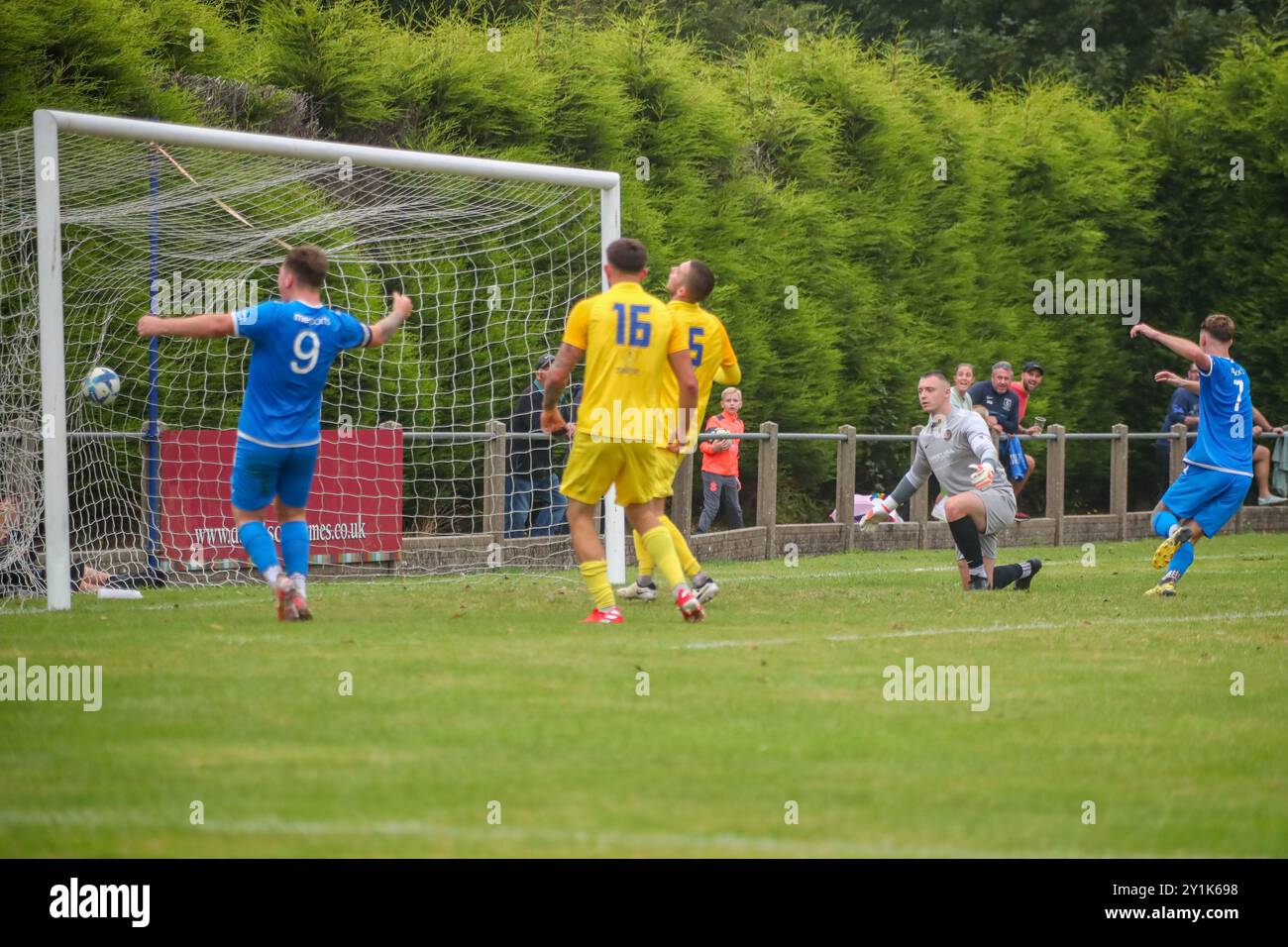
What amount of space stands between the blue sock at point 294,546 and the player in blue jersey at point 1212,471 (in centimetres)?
621

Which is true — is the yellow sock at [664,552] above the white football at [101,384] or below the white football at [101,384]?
below

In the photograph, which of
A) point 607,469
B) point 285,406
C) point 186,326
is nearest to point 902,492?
point 607,469

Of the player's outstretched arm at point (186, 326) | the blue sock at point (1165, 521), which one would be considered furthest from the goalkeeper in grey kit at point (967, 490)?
the player's outstretched arm at point (186, 326)

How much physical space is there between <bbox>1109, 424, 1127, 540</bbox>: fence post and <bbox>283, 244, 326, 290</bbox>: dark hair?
15.2 m

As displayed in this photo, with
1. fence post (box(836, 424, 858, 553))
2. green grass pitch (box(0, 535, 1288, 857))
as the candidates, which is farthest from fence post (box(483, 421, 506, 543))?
fence post (box(836, 424, 858, 553))

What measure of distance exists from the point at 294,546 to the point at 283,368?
100cm

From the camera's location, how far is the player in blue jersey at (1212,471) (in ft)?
42.9

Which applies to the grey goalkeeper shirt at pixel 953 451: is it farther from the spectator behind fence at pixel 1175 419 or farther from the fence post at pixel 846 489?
the spectator behind fence at pixel 1175 419

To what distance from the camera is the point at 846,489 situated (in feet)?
65.3

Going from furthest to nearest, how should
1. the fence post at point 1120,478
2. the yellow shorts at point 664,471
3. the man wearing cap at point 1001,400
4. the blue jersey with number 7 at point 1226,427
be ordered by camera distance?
the fence post at point 1120,478
the man wearing cap at point 1001,400
the blue jersey with number 7 at point 1226,427
the yellow shorts at point 664,471

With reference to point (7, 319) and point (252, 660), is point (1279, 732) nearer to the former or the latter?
point (252, 660)

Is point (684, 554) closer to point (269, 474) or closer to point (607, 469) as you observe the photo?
point (607, 469)

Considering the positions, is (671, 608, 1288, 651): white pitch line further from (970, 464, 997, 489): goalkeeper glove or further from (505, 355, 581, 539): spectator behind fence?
(505, 355, 581, 539): spectator behind fence
